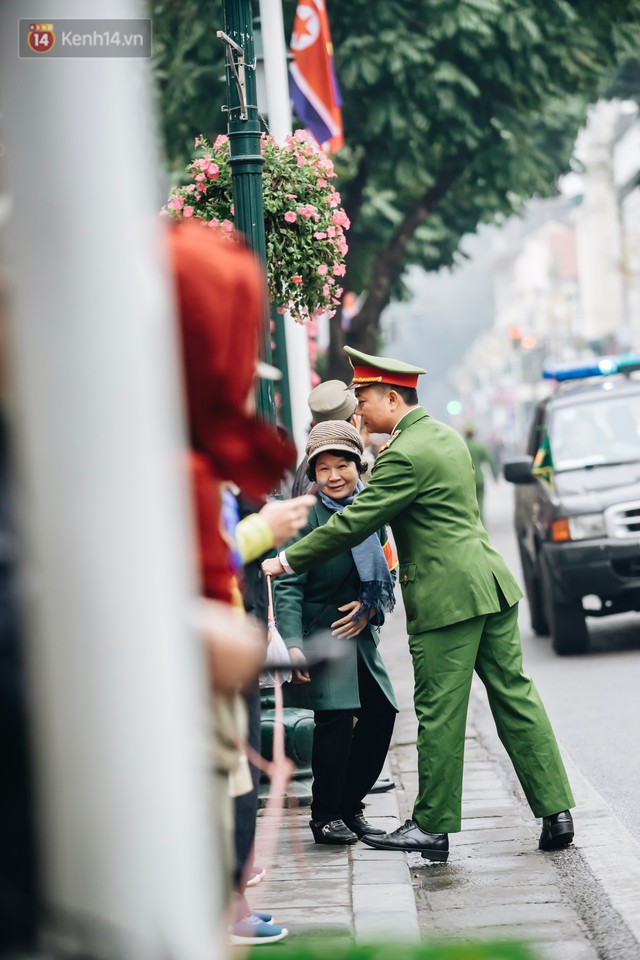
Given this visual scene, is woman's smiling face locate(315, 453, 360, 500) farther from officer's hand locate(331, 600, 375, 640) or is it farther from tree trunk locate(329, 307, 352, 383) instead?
tree trunk locate(329, 307, 352, 383)

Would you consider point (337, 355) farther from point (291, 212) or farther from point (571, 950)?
point (571, 950)

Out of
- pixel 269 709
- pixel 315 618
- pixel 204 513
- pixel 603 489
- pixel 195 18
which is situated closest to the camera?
pixel 204 513

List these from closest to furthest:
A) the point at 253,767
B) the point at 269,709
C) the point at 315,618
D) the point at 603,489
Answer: the point at 253,767, the point at 315,618, the point at 269,709, the point at 603,489

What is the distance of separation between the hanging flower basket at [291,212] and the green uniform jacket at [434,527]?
2.57 m

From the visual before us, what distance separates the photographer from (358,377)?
611cm

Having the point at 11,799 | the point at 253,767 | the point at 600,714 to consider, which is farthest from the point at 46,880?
the point at 600,714

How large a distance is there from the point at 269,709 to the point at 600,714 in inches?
110

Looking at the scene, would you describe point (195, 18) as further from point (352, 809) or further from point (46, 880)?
point (46, 880)

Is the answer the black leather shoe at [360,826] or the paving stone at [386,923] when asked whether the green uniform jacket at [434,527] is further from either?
the paving stone at [386,923]

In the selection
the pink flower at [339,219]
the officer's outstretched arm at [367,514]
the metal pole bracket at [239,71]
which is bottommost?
the officer's outstretched arm at [367,514]

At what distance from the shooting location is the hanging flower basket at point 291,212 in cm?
816

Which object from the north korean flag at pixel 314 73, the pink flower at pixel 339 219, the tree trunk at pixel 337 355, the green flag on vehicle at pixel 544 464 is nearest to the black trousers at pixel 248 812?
the pink flower at pixel 339 219

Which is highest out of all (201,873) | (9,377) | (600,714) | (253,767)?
(9,377)

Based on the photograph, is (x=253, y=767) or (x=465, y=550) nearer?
(x=253, y=767)
